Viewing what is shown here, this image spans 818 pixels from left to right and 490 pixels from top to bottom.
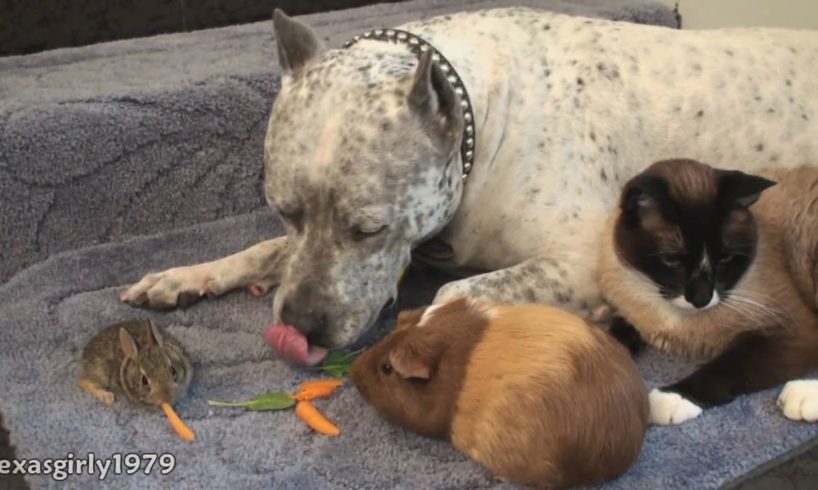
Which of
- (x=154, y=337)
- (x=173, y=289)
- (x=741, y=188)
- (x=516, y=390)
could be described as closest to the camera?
(x=516, y=390)

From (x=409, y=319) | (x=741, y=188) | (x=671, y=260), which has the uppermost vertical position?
(x=741, y=188)

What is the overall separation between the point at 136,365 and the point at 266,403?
0.75 feet

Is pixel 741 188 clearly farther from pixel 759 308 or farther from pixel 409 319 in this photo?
pixel 409 319

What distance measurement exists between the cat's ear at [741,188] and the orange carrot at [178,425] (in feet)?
3.08

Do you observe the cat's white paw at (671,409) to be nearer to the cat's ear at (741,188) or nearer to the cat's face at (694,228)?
the cat's face at (694,228)

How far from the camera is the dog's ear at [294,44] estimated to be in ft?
6.06

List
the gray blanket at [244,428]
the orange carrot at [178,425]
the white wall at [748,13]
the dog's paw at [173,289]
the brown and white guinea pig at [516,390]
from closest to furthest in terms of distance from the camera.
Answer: the brown and white guinea pig at [516,390] < the gray blanket at [244,428] < the orange carrot at [178,425] < the dog's paw at [173,289] < the white wall at [748,13]

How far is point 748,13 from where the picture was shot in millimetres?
2924

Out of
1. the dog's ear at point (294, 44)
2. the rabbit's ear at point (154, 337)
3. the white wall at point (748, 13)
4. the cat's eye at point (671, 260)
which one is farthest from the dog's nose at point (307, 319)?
the white wall at point (748, 13)

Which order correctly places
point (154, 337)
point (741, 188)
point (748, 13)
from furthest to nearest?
1. point (748, 13)
2. point (154, 337)
3. point (741, 188)

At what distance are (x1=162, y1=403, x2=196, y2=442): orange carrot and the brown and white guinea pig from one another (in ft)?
0.97

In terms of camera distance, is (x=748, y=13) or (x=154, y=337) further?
(x=748, y=13)

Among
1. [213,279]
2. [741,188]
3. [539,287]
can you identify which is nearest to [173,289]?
[213,279]

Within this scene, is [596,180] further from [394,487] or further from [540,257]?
[394,487]
